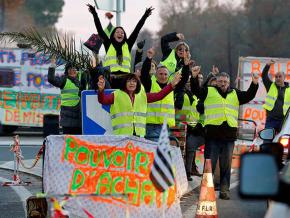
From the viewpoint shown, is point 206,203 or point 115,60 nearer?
point 206,203

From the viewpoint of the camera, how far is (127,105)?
11.0 metres

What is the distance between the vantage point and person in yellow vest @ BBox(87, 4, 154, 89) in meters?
12.6

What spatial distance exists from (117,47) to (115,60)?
19 centimetres

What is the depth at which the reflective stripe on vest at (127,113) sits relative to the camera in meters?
11.0

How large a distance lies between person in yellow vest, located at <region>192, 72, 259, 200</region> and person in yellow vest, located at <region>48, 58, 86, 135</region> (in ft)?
7.96

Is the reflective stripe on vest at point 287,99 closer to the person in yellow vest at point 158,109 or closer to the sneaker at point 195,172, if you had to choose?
the sneaker at point 195,172

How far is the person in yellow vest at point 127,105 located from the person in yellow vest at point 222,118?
1.77 m

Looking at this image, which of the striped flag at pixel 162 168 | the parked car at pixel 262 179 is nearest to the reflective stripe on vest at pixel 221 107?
the striped flag at pixel 162 168

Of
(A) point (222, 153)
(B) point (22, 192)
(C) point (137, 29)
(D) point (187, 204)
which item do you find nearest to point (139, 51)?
(C) point (137, 29)

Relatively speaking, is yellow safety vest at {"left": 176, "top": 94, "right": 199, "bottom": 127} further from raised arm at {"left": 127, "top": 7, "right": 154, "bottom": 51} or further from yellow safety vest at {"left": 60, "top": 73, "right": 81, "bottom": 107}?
raised arm at {"left": 127, "top": 7, "right": 154, "bottom": 51}

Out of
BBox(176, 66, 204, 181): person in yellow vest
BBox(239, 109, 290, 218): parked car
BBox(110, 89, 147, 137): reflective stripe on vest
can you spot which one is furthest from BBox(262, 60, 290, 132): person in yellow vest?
BBox(239, 109, 290, 218): parked car

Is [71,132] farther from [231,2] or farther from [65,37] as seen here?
[231,2]

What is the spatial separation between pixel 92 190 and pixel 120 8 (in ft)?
17.1

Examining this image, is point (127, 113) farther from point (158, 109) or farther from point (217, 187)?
point (217, 187)
